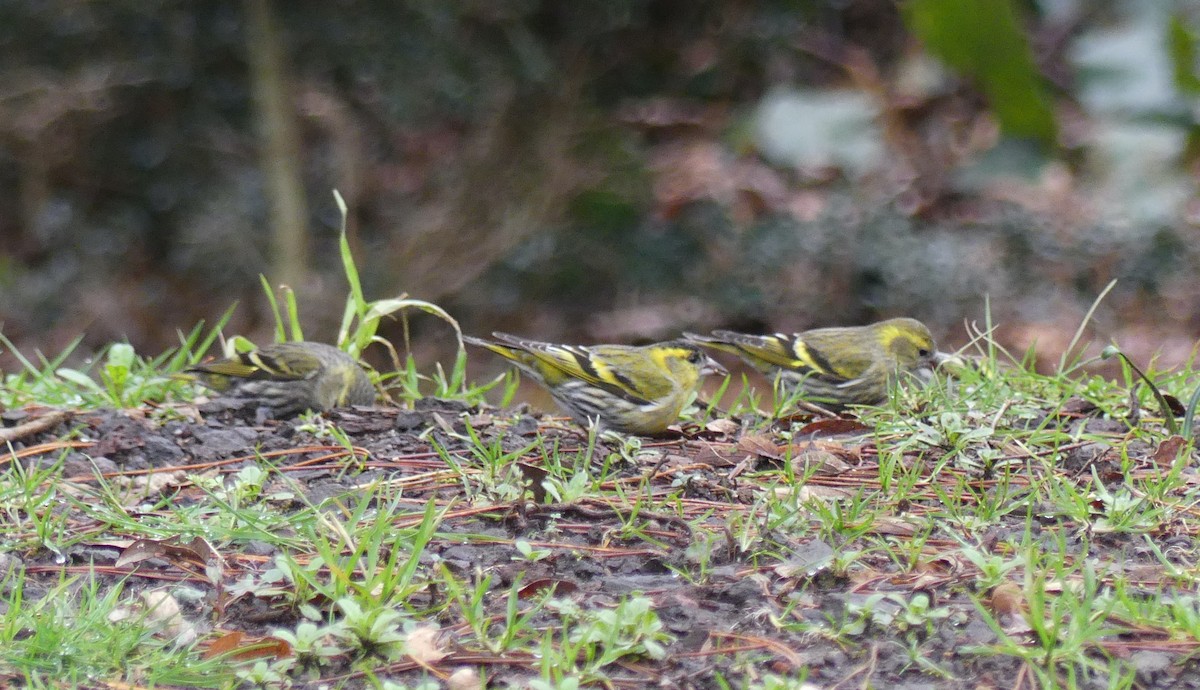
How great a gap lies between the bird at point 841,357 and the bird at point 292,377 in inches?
50.7

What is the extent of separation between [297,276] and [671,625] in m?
7.24

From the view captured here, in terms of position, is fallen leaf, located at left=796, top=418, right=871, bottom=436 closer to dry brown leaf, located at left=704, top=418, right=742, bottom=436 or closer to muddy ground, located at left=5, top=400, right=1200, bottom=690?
muddy ground, located at left=5, top=400, right=1200, bottom=690

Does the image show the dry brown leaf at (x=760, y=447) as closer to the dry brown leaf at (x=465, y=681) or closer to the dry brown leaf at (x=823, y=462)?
the dry brown leaf at (x=823, y=462)

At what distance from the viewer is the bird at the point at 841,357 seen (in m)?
4.81

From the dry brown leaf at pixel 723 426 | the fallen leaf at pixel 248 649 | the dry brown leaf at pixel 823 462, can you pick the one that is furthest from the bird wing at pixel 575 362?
the fallen leaf at pixel 248 649

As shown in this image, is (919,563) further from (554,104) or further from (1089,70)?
(554,104)

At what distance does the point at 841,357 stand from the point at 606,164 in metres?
4.82

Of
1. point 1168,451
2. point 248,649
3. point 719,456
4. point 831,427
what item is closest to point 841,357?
point 831,427

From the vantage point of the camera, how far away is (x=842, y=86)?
9930 millimetres

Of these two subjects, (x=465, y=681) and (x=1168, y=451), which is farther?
(x=1168, y=451)

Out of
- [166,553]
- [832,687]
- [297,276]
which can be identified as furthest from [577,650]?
[297,276]

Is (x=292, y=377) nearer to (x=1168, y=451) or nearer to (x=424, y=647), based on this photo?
(x=424, y=647)

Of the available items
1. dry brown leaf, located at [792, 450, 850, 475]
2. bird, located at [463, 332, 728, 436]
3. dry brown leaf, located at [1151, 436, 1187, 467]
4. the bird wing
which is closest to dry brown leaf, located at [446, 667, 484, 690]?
dry brown leaf, located at [792, 450, 850, 475]

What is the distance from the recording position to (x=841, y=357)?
4.86 metres
